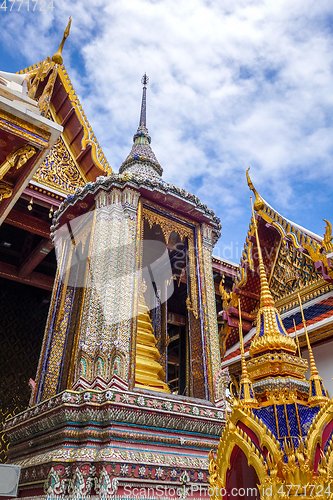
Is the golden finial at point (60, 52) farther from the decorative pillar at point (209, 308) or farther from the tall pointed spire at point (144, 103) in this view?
the tall pointed spire at point (144, 103)

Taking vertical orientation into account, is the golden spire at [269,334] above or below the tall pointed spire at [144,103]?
below

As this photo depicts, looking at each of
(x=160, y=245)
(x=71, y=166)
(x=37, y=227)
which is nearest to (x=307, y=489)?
(x=160, y=245)

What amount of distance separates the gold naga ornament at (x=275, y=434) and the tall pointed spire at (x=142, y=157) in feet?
9.81

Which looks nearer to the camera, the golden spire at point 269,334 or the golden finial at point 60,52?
the golden spire at point 269,334

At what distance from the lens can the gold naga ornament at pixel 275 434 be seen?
1612mm

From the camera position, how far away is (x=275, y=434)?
1794 millimetres

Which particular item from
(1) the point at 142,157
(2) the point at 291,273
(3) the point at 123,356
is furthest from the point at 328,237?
(1) the point at 142,157

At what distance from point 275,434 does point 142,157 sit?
4229 millimetres

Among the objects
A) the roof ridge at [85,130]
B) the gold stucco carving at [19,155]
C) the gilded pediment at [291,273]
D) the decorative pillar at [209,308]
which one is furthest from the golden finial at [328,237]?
the roof ridge at [85,130]

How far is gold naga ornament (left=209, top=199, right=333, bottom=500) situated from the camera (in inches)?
63.5

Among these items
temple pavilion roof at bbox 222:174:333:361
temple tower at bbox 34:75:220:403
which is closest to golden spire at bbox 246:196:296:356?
temple tower at bbox 34:75:220:403

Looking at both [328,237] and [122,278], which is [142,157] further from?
[328,237]

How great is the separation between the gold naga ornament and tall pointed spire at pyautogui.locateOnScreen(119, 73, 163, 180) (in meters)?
2.99

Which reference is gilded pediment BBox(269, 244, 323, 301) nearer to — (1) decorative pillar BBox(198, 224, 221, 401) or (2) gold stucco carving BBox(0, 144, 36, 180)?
(1) decorative pillar BBox(198, 224, 221, 401)
